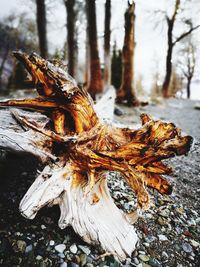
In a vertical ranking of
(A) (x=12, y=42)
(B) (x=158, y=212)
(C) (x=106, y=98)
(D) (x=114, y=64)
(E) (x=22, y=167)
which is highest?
(A) (x=12, y=42)

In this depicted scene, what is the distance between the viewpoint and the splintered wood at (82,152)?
7.65 ft

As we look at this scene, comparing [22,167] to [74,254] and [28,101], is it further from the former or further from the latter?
[74,254]

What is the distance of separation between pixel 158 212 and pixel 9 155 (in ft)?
7.62

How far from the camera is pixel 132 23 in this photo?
9844mm

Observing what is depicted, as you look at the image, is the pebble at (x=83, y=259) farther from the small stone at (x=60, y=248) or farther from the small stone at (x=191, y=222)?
the small stone at (x=191, y=222)

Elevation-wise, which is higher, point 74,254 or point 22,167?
point 22,167

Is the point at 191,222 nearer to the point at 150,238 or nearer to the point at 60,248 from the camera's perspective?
the point at 150,238

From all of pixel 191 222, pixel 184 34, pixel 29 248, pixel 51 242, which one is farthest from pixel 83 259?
pixel 184 34

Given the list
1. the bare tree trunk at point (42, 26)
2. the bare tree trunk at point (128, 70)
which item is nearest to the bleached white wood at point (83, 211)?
the bare tree trunk at point (128, 70)

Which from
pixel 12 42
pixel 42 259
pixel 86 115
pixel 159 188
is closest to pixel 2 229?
pixel 42 259

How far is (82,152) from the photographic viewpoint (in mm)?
2498

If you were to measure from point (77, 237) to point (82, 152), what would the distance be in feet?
2.91

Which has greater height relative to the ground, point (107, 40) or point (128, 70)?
point (107, 40)

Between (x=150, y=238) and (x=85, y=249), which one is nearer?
(x=85, y=249)
